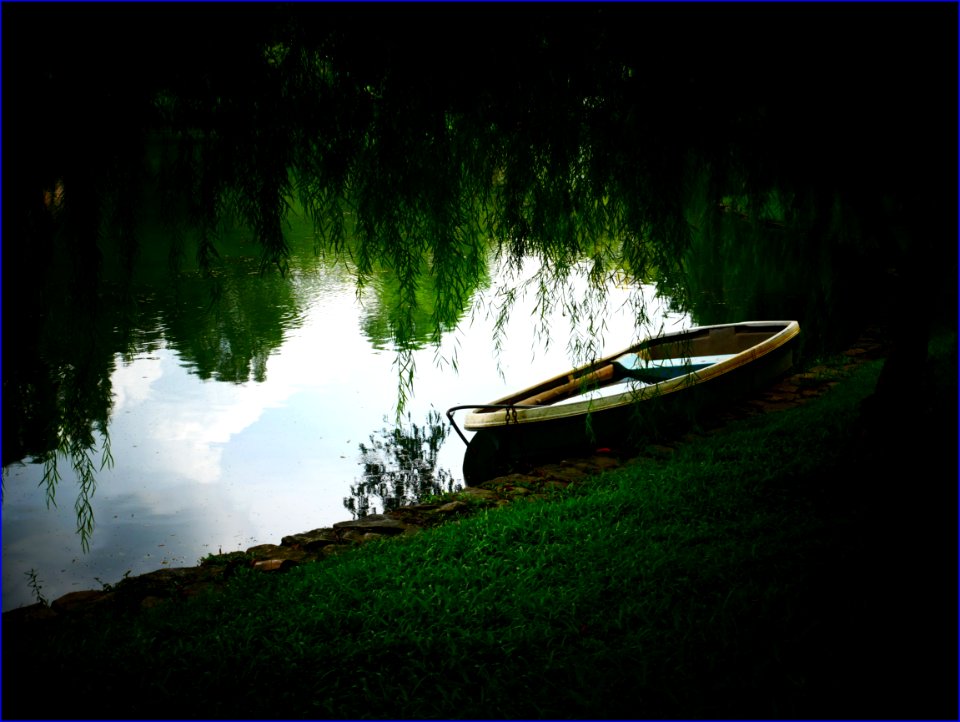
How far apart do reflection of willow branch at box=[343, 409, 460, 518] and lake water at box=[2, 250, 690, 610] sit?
2.6 inches

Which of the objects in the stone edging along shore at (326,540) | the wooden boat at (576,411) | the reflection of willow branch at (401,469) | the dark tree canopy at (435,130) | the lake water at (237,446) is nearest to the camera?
the dark tree canopy at (435,130)

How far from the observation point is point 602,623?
115 inches

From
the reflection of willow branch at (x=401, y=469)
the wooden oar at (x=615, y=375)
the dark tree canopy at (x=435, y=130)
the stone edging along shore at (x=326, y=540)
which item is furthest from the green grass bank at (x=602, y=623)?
the wooden oar at (x=615, y=375)

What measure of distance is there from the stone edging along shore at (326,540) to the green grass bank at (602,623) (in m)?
0.24

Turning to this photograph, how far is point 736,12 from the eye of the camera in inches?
82.1

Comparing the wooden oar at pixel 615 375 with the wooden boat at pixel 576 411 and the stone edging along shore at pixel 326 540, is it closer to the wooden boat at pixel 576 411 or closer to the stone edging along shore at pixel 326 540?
the wooden boat at pixel 576 411

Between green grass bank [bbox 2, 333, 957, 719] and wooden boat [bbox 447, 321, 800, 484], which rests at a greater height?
wooden boat [bbox 447, 321, 800, 484]

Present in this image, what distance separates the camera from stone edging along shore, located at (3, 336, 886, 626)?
12.9 ft

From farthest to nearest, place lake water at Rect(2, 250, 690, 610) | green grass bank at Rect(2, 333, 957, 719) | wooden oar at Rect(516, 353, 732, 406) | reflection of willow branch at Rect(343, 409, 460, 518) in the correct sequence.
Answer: wooden oar at Rect(516, 353, 732, 406), reflection of willow branch at Rect(343, 409, 460, 518), lake water at Rect(2, 250, 690, 610), green grass bank at Rect(2, 333, 957, 719)

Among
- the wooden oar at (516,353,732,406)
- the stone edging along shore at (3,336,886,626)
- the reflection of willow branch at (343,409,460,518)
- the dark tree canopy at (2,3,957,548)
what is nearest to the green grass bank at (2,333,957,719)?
the stone edging along shore at (3,336,886,626)

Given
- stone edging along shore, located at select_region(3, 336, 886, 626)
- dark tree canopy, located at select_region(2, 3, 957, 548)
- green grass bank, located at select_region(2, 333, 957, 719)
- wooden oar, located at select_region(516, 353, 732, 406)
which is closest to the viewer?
dark tree canopy, located at select_region(2, 3, 957, 548)

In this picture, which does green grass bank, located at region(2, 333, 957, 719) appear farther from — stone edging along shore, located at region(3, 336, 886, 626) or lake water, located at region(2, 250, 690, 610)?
lake water, located at region(2, 250, 690, 610)

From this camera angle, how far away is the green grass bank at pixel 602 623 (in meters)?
2.31

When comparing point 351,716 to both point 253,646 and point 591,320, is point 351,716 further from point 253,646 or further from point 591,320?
point 591,320
